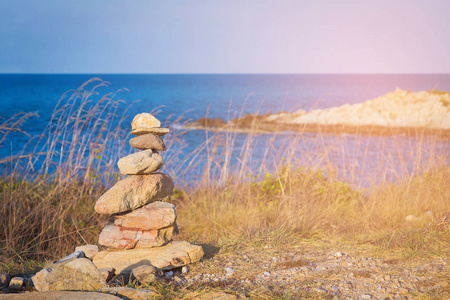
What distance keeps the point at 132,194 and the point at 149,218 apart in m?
0.26

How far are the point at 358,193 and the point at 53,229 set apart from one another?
13.3 feet

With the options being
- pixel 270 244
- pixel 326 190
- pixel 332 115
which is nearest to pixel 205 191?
pixel 326 190

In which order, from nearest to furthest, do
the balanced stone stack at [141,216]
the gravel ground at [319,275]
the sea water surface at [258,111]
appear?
the gravel ground at [319,275] → the balanced stone stack at [141,216] → the sea water surface at [258,111]

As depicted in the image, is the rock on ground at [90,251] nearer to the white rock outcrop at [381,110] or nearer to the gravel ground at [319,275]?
the gravel ground at [319,275]

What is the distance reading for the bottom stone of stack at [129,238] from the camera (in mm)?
3580

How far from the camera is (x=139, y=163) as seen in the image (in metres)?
3.52

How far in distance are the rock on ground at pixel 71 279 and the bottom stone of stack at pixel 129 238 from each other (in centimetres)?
64

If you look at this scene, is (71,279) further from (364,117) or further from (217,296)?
(364,117)

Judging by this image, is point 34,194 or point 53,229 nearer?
point 53,229

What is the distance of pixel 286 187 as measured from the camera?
6012 millimetres

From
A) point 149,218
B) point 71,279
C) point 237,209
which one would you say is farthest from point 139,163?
point 237,209

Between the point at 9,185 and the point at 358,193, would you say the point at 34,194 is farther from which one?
the point at 358,193

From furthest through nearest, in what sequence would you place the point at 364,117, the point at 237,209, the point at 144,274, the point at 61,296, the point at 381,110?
1. the point at 364,117
2. the point at 381,110
3. the point at 237,209
4. the point at 144,274
5. the point at 61,296

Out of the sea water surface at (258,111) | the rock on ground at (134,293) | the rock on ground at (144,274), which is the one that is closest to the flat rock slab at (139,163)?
the rock on ground at (144,274)
